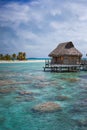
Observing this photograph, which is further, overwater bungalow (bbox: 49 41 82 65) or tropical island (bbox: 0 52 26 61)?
tropical island (bbox: 0 52 26 61)

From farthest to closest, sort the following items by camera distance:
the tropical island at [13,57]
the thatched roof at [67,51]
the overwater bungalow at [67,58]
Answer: the tropical island at [13,57], the thatched roof at [67,51], the overwater bungalow at [67,58]

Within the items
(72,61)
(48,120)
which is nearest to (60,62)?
(72,61)

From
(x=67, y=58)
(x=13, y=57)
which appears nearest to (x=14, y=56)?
(x=13, y=57)

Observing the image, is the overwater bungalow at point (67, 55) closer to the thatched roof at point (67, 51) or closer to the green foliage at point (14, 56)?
the thatched roof at point (67, 51)

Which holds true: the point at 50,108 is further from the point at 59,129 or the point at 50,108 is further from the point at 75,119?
the point at 59,129

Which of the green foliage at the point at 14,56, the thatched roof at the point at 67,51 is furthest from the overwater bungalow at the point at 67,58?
the green foliage at the point at 14,56

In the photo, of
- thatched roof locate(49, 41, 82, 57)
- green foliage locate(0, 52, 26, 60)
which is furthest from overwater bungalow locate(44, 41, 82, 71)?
green foliage locate(0, 52, 26, 60)

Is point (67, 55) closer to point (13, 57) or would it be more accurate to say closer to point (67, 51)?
point (67, 51)

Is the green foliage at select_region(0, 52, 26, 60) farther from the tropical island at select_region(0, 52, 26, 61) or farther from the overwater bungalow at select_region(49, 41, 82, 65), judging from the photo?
the overwater bungalow at select_region(49, 41, 82, 65)

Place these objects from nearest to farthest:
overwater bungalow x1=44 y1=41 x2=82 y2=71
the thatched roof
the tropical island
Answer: overwater bungalow x1=44 y1=41 x2=82 y2=71
the thatched roof
the tropical island

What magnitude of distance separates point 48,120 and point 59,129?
1056mm

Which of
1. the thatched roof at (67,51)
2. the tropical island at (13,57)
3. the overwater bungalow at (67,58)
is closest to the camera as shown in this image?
the overwater bungalow at (67,58)

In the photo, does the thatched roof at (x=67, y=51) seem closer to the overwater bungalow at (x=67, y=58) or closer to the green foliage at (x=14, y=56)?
the overwater bungalow at (x=67, y=58)

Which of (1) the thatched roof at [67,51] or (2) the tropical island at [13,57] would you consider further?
(2) the tropical island at [13,57]
